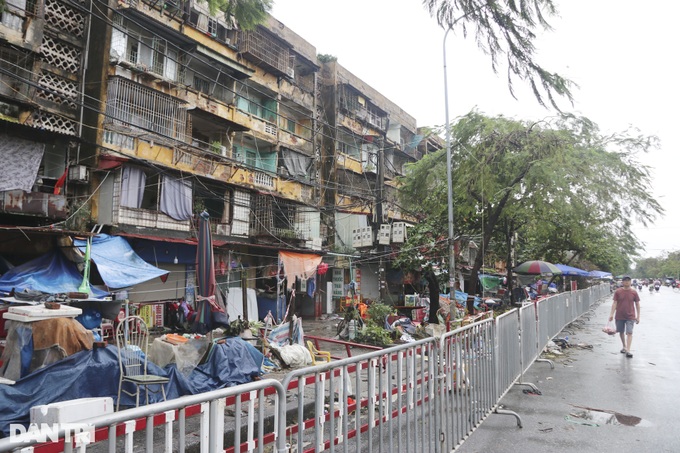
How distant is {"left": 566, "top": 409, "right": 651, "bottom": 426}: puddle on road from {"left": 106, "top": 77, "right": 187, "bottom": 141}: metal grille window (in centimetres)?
A: 1469

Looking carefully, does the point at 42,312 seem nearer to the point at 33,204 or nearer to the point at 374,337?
the point at 374,337

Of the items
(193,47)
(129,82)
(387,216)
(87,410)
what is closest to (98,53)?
(129,82)

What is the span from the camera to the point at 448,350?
165 inches

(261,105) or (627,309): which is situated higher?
(261,105)

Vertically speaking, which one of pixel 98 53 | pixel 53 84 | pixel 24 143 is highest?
pixel 98 53

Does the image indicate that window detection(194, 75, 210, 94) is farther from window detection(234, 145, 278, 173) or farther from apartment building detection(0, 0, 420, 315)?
window detection(234, 145, 278, 173)

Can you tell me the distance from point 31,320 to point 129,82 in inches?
507

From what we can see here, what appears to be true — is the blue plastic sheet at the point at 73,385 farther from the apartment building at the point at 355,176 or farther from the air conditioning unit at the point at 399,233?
the apartment building at the point at 355,176

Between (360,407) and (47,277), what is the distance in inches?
474

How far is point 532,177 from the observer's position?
14.0 metres

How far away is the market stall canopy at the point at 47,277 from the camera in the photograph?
36.8 feet

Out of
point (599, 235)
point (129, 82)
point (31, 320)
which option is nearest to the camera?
point (31, 320)

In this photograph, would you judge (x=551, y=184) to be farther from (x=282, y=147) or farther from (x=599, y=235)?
(x=282, y=147)

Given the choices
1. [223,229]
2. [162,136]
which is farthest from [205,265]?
[223,229]
